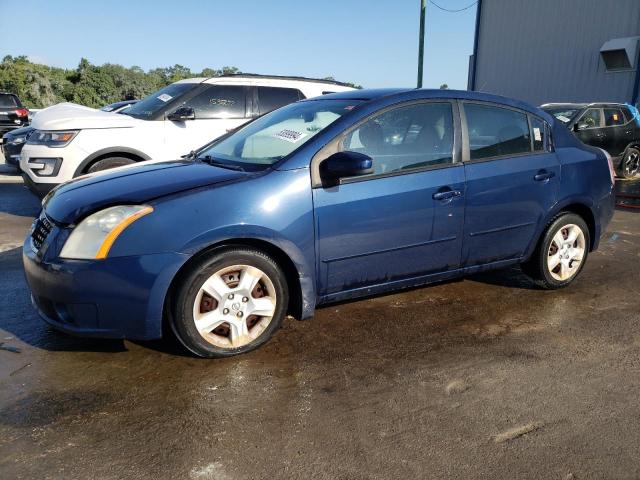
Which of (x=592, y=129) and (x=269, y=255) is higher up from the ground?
(x=269, y=255)

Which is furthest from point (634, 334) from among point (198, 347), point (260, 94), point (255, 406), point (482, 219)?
point (260, 94)

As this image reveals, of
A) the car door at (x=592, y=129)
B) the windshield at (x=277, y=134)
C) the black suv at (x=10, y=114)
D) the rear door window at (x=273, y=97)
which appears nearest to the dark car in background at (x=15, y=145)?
the rear door window at (x=273, y=97)

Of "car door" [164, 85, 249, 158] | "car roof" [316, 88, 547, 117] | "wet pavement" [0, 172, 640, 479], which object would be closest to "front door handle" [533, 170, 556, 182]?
"car roof" [316, 88, 547, 117]

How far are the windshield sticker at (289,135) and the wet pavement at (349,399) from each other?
1264 millimetres

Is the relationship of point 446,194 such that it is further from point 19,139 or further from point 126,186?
point 19,139

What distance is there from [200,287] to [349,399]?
3.33 ft

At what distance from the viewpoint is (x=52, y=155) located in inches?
254

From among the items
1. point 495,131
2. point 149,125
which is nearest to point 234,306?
point 495,131

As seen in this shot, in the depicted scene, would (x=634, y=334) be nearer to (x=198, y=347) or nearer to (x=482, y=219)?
(x=482, y=219)

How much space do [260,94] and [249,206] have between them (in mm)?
4812

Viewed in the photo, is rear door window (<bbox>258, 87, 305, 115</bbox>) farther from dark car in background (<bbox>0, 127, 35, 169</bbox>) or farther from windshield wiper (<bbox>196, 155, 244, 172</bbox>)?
dark car in background (<bbox>0, 127, 35, 169</bbox>)

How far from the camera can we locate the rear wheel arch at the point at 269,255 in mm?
3055

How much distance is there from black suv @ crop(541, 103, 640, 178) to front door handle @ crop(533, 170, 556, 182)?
757cm

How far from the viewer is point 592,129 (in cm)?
1130
